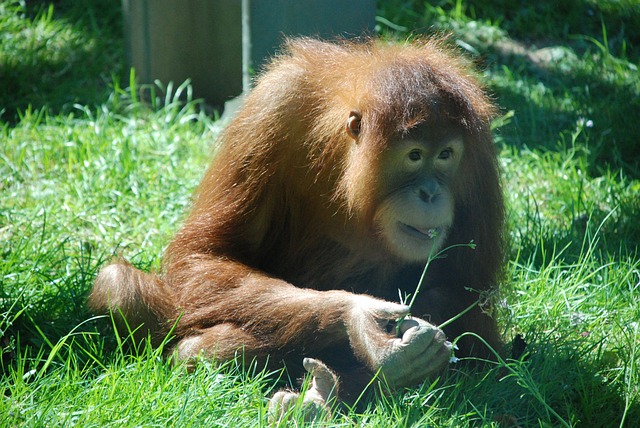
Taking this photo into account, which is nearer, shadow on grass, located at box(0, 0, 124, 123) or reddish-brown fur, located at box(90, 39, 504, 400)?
reddish-brown fur, located at box(90, 39, 504, 400)

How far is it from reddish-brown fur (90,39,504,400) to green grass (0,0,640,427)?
Answer: 0.19 meters

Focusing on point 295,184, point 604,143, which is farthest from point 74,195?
point 604,143

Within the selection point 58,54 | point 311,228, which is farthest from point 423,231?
point 58,54

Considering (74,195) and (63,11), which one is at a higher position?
(63,11)

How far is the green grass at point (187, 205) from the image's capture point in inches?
110

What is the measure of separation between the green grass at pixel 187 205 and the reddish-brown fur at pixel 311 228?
0.62ft

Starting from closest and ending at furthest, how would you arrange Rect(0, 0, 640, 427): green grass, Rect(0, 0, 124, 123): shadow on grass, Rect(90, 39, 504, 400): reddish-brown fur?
Rect(0, 0, 640, 427): green grass → Rect(90, 39, 504, 400): reddish-brown fur → Rect(0, 0, 124, 123): shadow on grass

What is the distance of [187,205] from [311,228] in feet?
2.67

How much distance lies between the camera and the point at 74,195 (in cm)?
442

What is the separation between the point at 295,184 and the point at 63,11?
13.5 feet

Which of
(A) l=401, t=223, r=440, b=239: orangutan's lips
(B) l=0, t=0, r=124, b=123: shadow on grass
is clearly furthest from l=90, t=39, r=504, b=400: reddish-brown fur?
(B) l=0, t=0, r=124, b=123: shadow on grass

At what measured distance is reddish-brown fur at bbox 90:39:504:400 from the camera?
2910 millimetres

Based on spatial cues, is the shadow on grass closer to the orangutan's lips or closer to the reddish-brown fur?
the reddish-brown fur

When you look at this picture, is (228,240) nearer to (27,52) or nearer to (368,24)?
(368,24)
